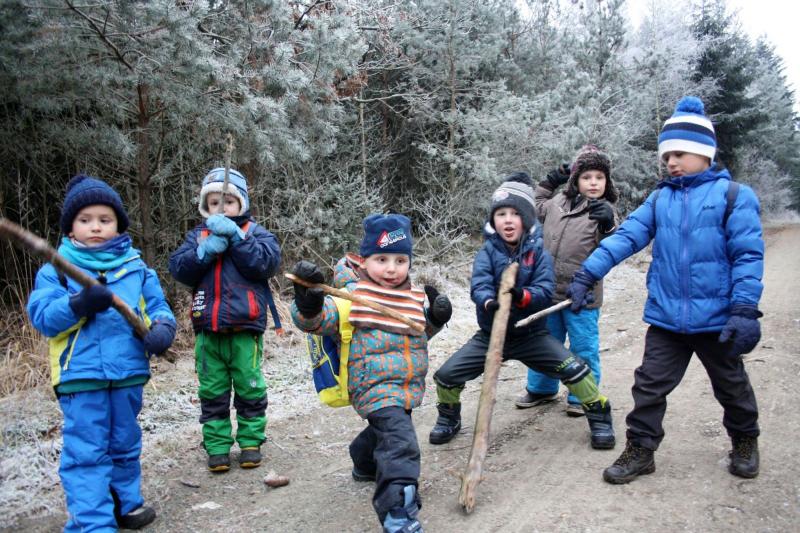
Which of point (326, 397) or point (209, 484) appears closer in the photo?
point (326, 397)

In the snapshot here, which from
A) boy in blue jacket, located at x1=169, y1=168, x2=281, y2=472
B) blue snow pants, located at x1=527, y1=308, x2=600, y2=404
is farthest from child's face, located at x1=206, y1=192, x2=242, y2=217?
blue snow pants, located at x1=527, y1=308, x2=600, y2=404

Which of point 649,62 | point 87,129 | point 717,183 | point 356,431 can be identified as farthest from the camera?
point 649,62

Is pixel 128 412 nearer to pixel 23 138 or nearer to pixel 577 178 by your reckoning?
pixel 577 178

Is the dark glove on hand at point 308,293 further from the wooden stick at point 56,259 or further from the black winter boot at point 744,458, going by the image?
the black winter boot at point 744,458

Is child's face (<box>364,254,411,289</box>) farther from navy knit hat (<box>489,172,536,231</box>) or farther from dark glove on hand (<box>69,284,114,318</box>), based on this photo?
dark glove on hand (<box>69,284,114,318</box>)

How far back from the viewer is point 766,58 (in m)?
40.4

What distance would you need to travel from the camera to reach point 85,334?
3533 millimetres

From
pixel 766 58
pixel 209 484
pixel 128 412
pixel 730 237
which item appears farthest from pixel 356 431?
pixel 766 58

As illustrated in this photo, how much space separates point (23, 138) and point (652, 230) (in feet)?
22.5

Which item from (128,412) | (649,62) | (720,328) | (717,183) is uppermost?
(649,62)

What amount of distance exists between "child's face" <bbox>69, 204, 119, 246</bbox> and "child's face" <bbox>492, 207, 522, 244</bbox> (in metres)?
2.74

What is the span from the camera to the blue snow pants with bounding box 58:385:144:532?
3412mm

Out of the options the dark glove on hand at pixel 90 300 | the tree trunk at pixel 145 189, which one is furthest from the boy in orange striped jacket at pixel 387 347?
the tree trunk at pixel 145 189

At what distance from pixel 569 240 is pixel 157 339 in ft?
11.4
